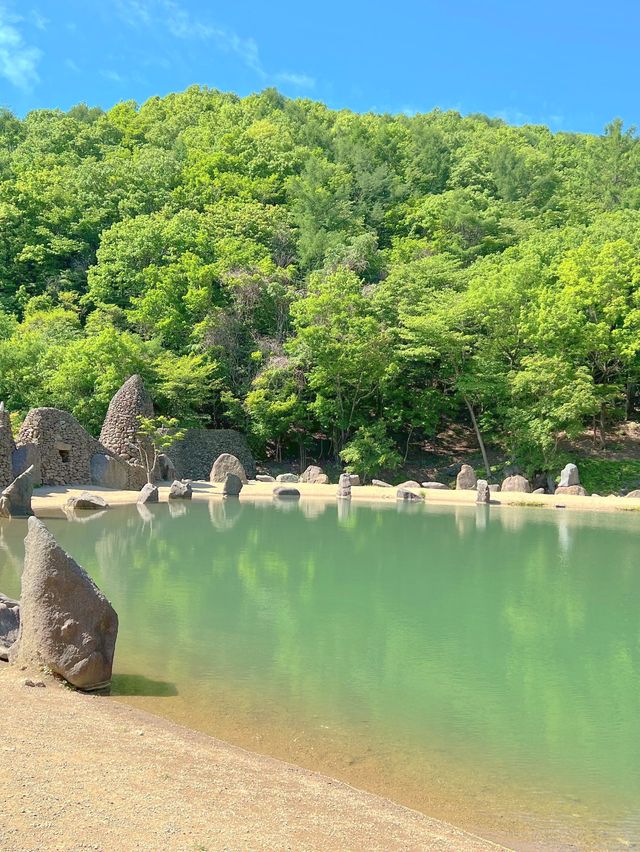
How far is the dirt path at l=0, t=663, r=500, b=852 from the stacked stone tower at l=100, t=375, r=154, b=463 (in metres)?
20.9

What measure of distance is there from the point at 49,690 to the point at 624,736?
3.99 meters

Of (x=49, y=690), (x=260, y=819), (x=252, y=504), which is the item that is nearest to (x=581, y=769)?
(x=260, y=819)

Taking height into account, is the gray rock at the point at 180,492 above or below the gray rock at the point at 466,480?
below

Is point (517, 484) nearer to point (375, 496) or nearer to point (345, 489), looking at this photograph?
point (375, 496)

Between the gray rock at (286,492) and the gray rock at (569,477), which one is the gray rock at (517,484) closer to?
the gray rock at (569,477)

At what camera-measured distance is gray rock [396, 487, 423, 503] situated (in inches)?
929

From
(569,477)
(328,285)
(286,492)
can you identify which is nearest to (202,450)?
(286,492)

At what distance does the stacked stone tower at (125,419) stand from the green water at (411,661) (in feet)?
36.1

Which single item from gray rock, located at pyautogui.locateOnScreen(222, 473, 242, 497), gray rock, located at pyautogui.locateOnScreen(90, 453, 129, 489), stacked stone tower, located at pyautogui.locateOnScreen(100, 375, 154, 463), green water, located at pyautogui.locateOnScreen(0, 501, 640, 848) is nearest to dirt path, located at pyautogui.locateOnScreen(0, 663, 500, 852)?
green water, located at pyautogui.locateOnScreen(0, 501, 640, 848)

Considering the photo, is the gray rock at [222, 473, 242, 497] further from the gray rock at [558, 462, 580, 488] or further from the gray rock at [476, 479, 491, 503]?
the gray rock at [558, 462, 580, 488]

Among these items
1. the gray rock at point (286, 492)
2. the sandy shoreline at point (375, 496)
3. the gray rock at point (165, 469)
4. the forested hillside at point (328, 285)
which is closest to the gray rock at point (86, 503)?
the sandy shoreline at point (375, 496)

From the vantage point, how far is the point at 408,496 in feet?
77.8

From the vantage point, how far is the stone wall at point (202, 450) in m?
28.2

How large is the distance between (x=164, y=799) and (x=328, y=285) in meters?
28.6
